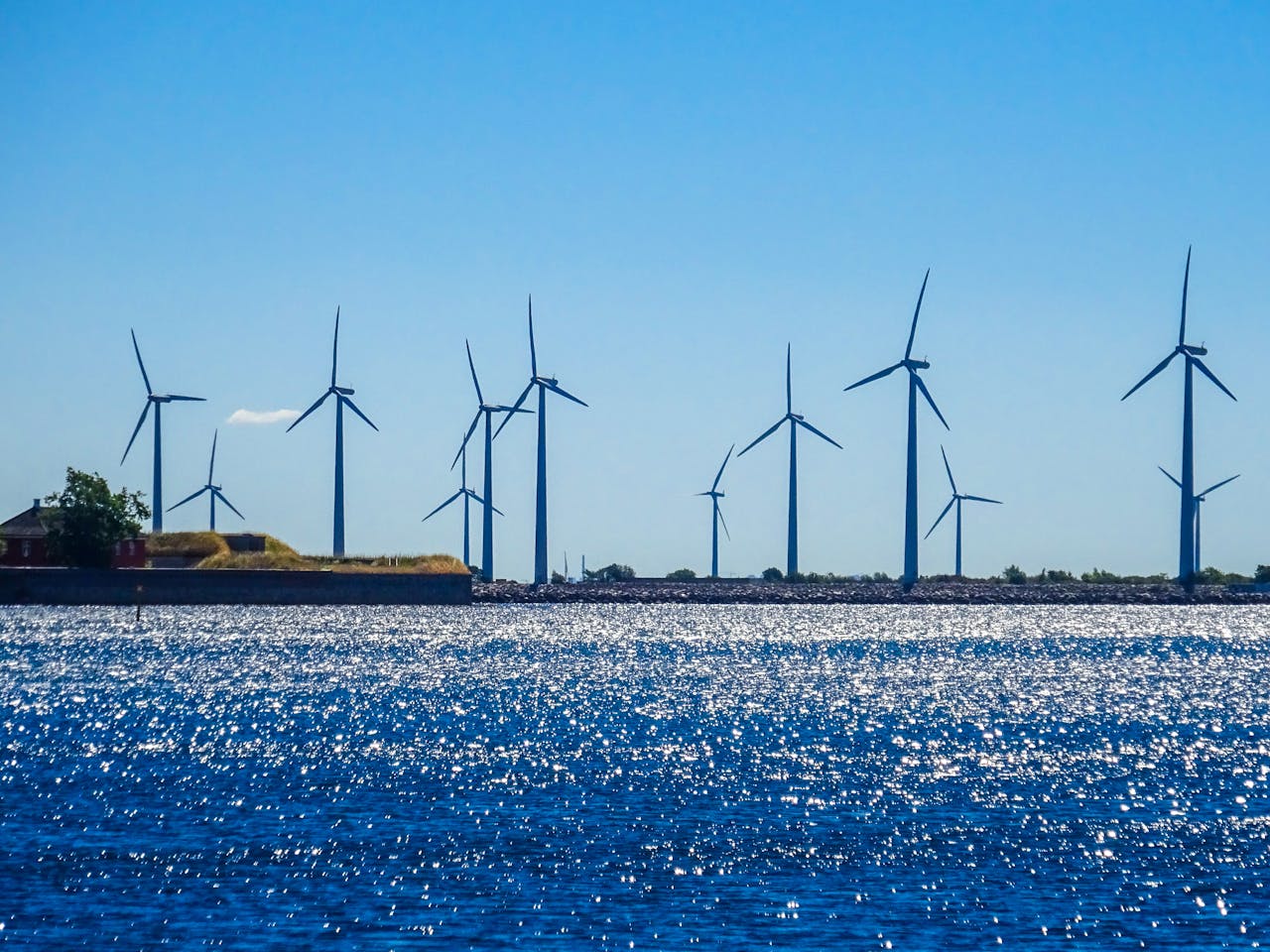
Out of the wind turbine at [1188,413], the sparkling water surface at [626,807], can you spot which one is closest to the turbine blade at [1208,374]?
the wind turbine at [1188,413]

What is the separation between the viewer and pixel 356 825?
37.7m

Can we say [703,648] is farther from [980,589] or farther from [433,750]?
[980,589]

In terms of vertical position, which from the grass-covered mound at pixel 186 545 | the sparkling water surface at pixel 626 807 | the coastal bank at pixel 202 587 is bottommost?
the sparkling water surface at pixel 626 807

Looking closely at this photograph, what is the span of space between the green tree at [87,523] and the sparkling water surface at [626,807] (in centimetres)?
4924

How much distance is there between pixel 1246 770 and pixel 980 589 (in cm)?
15243

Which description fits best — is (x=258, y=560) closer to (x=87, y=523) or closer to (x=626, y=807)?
(x=87, y=523)

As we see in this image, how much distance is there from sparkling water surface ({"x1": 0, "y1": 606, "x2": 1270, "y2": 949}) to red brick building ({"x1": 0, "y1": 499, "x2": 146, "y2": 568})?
173 ft

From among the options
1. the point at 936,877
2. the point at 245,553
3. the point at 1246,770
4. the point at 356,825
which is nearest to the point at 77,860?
the point at 356,825

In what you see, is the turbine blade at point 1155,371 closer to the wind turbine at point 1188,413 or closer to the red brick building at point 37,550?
the wind turbine at point 1188,413

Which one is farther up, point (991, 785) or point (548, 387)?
point (548, 387)

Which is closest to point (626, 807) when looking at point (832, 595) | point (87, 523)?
point (87, 523)

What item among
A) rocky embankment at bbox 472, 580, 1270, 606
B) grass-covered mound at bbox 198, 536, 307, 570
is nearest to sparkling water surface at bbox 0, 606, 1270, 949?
grass-covered mound at bbox 198, 536, 307, 570

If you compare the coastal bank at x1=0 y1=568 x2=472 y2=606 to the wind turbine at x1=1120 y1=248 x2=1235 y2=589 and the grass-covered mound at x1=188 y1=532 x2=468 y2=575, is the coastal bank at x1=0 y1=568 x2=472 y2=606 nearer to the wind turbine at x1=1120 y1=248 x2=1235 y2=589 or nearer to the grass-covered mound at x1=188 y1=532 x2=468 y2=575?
the grass-covered mound at x1=188 y1=532 x2=468 y2=575

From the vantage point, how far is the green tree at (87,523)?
13812cm
